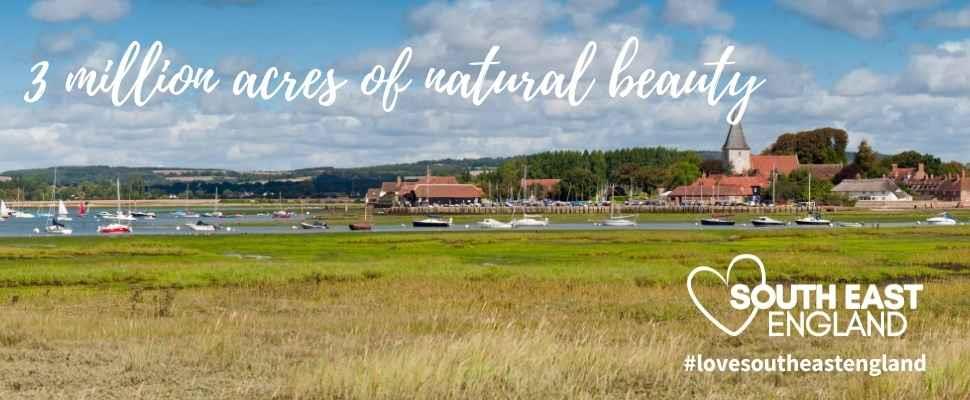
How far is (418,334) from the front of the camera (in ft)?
82.1

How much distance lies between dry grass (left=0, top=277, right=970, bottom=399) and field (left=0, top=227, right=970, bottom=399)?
0.05 meters

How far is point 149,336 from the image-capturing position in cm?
2370

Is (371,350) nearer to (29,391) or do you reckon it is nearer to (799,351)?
(29,391)

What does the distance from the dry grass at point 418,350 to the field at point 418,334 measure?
5 cm

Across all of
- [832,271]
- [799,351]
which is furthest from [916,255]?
[799,351]

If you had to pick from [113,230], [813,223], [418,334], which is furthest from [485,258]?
[813,223]

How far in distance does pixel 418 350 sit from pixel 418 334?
511 cm

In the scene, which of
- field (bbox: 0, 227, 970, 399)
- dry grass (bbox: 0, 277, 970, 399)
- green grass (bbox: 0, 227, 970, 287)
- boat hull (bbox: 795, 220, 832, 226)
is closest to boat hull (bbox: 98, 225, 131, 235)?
green grass (bbox: 0, 227, 970, 287)

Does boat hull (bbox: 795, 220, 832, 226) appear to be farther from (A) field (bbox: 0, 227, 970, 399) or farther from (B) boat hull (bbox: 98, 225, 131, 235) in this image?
(A) field (bbox: 0, 227, 970, 399)

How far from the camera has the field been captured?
17.9 m

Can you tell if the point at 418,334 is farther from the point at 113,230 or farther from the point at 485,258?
the point at 113,230

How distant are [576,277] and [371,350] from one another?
809 inches

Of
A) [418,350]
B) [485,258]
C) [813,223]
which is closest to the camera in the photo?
[418,350]

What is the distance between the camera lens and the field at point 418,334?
17891 millimetres
